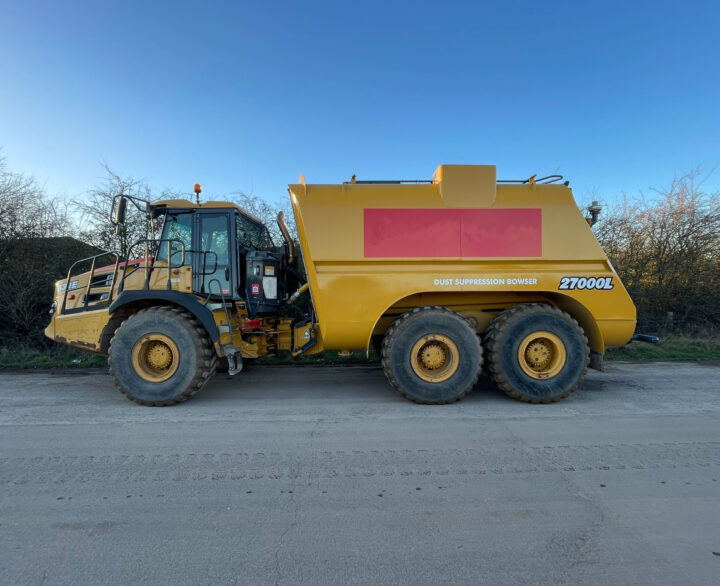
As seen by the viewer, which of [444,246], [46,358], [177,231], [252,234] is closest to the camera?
[444,246]

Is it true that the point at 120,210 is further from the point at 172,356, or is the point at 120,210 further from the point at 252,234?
the point at 172,356

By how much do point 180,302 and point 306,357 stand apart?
10.6 feet

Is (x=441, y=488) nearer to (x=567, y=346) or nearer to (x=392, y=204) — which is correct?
(x=567, y=346)

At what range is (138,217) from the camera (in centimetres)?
939

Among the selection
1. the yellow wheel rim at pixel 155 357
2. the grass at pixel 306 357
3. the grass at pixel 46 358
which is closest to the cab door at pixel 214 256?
the yellow wheel rim at pixel 155 357

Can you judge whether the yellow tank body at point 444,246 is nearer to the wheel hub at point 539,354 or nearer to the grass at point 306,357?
the wheel hub at point 539,354

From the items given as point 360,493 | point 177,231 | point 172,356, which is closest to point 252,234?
point 177,231

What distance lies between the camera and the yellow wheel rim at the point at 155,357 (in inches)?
185

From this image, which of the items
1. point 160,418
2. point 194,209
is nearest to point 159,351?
point 160,418

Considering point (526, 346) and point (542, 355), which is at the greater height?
point (526, 346)

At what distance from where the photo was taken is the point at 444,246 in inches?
184

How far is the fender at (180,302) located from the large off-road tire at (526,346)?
3669 mm

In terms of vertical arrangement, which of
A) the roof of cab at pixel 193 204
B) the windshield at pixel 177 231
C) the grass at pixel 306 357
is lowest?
the grass at pixel 306 357

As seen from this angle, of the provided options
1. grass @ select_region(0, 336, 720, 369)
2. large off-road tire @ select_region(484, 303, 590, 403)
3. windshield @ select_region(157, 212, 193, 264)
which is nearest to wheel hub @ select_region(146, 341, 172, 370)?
windshield @ select_region(157, 212, 193, 264)
